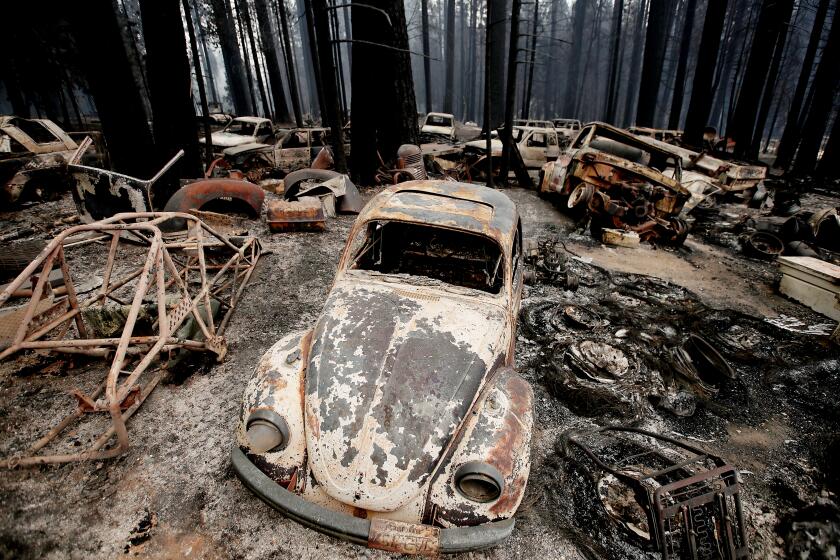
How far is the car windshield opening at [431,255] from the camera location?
388 cm

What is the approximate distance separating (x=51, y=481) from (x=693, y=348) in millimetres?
5755

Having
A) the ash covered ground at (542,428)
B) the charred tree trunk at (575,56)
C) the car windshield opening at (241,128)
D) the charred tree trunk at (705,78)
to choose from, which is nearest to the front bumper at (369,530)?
the ash covered ground at (542,428)

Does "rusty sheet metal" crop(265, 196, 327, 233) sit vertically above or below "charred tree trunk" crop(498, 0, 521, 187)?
below

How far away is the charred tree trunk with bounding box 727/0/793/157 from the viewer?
43.5ft

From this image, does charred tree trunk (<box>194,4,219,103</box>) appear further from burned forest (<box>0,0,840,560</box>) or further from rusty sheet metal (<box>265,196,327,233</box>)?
rusty sheet metal (<box>265,196,327,233</box>)

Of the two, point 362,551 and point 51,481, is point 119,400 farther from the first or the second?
point 362,551

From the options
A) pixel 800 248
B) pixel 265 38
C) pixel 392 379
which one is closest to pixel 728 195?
pixel 800 248

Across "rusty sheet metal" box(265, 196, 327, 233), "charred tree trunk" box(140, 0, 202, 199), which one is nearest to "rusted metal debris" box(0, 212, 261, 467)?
"rusty sheet metal" box(265, 196, 327, 233)

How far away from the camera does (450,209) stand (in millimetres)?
3240

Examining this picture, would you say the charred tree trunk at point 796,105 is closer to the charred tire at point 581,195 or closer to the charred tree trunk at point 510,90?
the charred tree trunk at point 510,90

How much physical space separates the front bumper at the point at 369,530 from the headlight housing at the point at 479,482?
0.14 m

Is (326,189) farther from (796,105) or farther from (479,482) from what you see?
(796,105)

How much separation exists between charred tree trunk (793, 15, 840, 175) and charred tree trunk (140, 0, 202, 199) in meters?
19.5

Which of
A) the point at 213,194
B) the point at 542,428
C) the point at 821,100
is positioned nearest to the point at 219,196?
the point at 213,194
